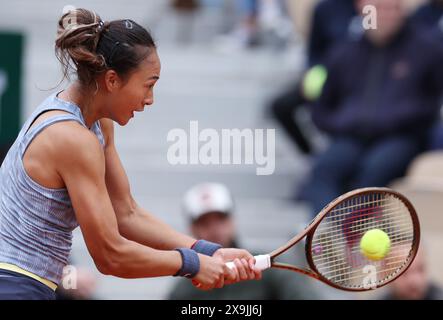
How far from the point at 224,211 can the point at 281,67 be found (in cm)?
245

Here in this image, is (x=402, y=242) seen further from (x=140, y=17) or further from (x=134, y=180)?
(x=140, y=17)

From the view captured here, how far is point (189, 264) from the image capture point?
3.27 metres

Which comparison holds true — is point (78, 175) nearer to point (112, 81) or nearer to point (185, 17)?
point (112, 81)

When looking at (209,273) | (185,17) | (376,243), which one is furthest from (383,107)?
(209,273)

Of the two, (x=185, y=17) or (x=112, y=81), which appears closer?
(x=112, y=81)

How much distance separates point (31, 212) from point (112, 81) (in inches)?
15.9

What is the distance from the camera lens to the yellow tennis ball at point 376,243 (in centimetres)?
368

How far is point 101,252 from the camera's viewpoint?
3180mm

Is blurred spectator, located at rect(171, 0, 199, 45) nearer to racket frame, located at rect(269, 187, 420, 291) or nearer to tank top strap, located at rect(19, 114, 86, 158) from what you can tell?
racket frame, located at rect(269, 187, 420, 291)

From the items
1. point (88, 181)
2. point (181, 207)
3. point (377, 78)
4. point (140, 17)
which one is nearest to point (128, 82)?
point (88, 181)

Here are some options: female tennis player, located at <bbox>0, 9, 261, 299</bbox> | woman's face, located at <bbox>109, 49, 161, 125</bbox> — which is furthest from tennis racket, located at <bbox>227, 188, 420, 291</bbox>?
woman's face, located at <bbox>109, 49, 161, 125</bbox>

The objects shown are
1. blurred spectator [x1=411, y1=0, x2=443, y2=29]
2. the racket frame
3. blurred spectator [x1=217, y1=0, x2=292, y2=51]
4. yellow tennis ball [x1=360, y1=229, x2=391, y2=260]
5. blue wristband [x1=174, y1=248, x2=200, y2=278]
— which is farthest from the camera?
blurred spectator [x1=217, y1=0, x2=292, y2=51]

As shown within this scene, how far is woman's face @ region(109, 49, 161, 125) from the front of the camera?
3217 mm

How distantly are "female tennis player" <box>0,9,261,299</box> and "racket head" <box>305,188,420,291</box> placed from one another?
1.66 feet
